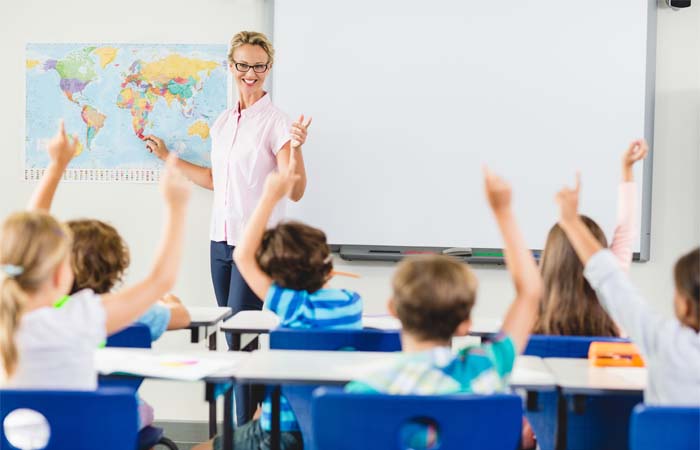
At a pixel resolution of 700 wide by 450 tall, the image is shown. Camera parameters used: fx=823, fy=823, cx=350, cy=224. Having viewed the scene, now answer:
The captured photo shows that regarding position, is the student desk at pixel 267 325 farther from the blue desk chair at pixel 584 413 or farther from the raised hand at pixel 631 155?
the raised hand at pixel 631 155

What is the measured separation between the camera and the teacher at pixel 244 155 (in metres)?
3.71

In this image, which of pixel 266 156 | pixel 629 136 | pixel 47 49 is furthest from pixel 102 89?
pixel 629 136

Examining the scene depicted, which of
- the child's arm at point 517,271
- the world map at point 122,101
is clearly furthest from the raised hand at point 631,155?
the world map at point 122,101

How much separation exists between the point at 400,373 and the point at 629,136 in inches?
111

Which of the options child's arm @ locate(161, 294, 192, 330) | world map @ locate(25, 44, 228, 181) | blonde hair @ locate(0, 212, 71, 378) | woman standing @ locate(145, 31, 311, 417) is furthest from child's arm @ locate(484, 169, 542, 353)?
world map @ locate(25, 44, 228, 181)

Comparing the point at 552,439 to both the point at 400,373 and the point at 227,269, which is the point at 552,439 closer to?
the point at 400,373

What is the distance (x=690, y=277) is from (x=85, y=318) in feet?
4.24

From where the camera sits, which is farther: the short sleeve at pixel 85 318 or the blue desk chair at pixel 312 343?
the blue desk chair at pixel 312 343

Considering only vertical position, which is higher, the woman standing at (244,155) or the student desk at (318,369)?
the woman standing at (244,155)

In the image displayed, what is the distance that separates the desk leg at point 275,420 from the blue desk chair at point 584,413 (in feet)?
2.22

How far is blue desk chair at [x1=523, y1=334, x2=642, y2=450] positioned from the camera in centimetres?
219

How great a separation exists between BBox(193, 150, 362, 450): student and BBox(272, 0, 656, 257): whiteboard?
1597 millimetres

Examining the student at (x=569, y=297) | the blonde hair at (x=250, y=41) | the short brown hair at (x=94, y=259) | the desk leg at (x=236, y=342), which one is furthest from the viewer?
the blonde hair at (x=250, y=41)

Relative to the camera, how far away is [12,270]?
1741 mm
